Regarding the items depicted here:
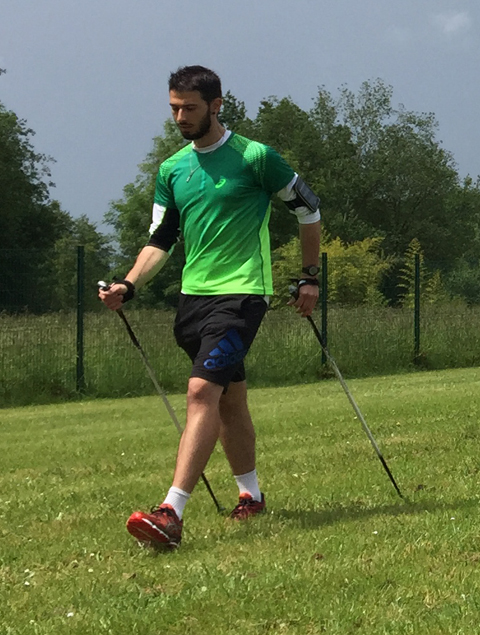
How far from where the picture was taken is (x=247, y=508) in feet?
16.4

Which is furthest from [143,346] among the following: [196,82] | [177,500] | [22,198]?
[22,198]

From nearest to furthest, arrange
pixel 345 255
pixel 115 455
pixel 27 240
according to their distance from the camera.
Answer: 1. pixel 115 455
2. pixel 345 255
3. pixel 27 240

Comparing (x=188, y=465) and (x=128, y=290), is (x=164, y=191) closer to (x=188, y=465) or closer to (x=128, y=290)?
(x=128, y=290)

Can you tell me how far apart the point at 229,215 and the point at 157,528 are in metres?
→ 1.52

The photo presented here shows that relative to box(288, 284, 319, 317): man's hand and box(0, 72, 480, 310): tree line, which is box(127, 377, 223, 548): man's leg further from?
box(0, 72, 480, 310): tree line

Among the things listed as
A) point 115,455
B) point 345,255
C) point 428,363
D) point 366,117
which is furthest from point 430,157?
point 115,455

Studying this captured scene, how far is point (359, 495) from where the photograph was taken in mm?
5430

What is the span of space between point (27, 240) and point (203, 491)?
158ft

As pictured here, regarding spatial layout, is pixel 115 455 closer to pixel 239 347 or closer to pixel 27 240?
pixel 239 347

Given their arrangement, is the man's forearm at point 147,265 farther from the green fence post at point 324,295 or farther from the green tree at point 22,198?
the green tree at point 22,198

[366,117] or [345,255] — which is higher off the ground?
[366,117]

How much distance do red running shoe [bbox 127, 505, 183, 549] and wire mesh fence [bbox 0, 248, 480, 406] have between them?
33.2 feet

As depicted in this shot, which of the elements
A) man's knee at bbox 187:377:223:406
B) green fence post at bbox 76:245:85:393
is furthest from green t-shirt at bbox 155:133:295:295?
green fence post at bbox 76:245:85:393

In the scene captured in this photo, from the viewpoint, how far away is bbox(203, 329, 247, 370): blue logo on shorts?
4.57 m
